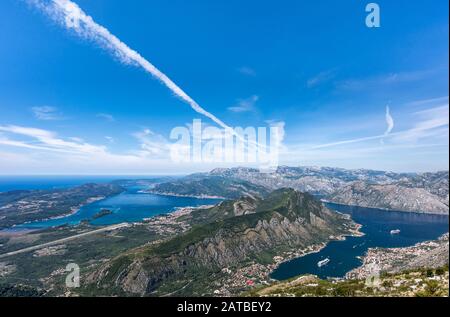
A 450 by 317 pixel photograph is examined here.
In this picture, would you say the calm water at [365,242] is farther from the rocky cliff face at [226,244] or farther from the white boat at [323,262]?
the rocky cliff face at [226,244]

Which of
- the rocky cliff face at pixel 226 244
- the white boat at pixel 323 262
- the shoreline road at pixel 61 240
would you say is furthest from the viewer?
the shoreline road at pixel 61 240

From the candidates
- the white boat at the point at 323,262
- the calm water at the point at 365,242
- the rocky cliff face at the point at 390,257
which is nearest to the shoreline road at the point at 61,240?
the calm water at the point at 365,242

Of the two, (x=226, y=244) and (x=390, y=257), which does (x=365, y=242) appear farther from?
(x=226, y=244)

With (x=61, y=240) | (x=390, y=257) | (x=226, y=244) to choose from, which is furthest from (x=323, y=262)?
(x=61, y=240)

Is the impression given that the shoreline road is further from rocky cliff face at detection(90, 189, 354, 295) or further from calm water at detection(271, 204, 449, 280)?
calm water at detection(271, 204, 449, 280)

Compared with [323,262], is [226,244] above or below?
above
